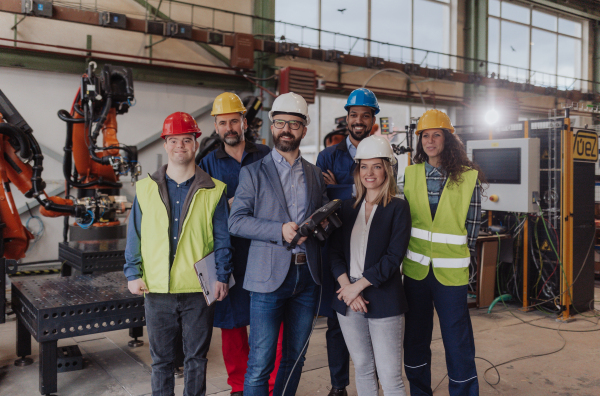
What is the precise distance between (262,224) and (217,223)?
38 cm

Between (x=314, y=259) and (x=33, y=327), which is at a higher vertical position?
(x=314, y=259)

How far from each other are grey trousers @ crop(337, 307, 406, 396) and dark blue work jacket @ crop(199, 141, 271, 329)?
2.23ft

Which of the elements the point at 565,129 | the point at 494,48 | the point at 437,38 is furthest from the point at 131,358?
the point at 494,48

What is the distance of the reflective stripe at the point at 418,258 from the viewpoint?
253 cm

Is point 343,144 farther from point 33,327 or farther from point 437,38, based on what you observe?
point 437,38

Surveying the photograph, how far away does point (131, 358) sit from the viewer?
12.2ft

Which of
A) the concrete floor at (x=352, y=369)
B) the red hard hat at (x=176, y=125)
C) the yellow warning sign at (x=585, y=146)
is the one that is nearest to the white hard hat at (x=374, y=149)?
the red hard hat at (x=176, y=125)

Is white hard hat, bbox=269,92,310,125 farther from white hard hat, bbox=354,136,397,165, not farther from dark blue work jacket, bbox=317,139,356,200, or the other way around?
dark blue work jacket, bbox=317,139,356,200

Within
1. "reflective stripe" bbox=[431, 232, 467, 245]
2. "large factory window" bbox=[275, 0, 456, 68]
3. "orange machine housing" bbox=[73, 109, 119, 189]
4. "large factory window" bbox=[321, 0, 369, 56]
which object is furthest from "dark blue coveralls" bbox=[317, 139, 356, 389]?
"large factory window" bbox=[321, 0, 369, 56]

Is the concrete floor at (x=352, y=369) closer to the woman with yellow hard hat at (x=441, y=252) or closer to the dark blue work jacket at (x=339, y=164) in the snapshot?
the woman with yellow hard hat at (x=441, y=252)

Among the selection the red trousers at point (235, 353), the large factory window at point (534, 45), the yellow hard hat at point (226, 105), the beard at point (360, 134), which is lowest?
the red trousers at point (235, 353)

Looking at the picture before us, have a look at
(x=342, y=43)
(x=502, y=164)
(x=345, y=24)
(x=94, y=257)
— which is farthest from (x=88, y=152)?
(x=345, y=24)

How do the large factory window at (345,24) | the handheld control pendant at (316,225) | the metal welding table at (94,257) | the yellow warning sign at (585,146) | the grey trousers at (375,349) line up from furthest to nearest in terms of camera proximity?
the large factory window at (345,24) < the yellow warning sign at (585,146) < the metal welding table at (94,257) < the grey trousers at (375,349) < the handheld control pendant at (316,225)

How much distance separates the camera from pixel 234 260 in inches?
107
